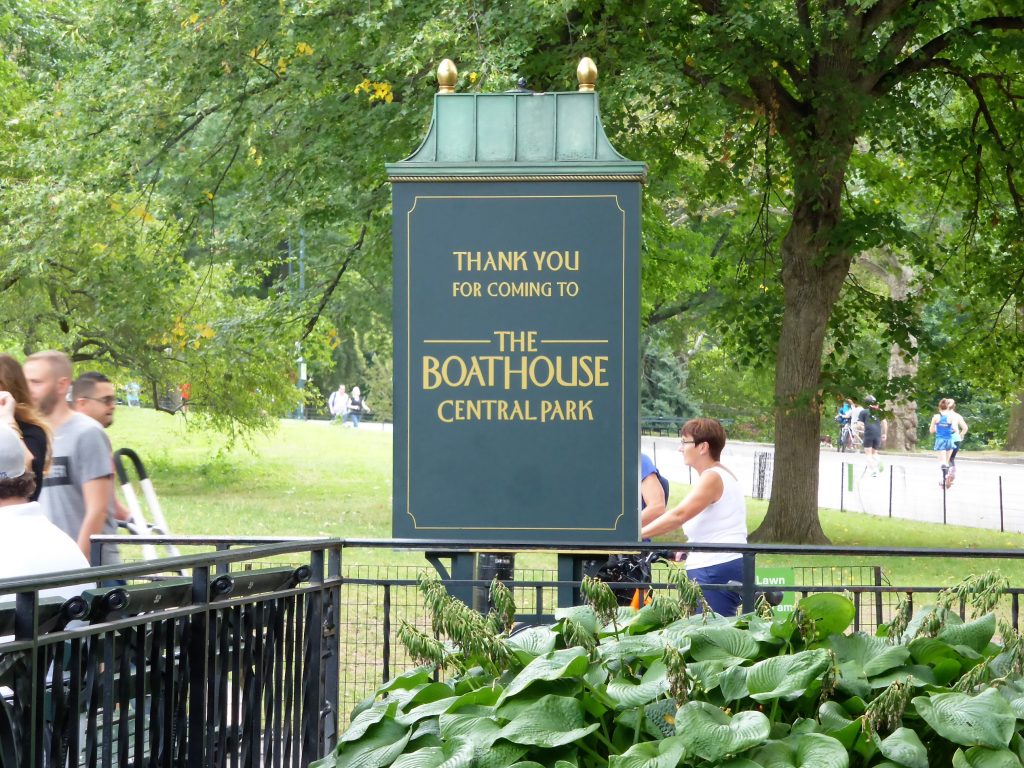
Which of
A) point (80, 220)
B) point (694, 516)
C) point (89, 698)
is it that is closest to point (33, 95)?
point (80, 220)

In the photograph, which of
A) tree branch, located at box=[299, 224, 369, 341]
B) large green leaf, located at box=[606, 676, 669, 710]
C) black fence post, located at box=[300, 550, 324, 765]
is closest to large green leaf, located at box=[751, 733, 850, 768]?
large green leaf, located at box=[606, 676, 669, 710]

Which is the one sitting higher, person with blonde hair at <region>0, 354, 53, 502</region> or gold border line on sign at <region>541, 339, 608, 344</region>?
gold border line on sign at <region>541, 339, 608, 344</region>

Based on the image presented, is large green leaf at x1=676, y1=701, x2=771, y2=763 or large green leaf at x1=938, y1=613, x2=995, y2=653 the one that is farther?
large green leaf at x1=938, y1=613, x2=995, y2=653

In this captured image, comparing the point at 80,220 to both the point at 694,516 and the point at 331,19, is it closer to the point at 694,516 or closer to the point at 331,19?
the point at 331,19

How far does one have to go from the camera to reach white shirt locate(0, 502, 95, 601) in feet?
14.4

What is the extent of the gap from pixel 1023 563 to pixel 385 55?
10.8 meters

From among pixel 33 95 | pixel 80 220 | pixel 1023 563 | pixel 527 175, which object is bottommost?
pixel 1023 563

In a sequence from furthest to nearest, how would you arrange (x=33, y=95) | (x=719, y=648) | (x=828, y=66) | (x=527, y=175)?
1. (x=33, y=95)
2. (x=828, y=66)
3. (x=527, y=175)
4. (x=719, y=648)

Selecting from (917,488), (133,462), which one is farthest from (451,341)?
(917,488)

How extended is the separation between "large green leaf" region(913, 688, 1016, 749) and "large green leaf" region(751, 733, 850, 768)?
8.2 inches

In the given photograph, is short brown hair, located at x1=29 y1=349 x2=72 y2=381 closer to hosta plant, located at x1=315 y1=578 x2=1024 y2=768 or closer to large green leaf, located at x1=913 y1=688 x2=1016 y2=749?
hosta plant, located at x1=315 y1=578 x2=1024 y2=768

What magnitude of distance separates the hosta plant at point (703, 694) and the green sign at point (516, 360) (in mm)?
3561

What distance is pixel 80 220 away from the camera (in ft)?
56.2

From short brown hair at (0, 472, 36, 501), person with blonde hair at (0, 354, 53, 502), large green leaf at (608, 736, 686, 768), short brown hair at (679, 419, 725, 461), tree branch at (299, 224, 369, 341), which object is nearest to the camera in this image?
large green leaf at (608, 736, 686, 768)
